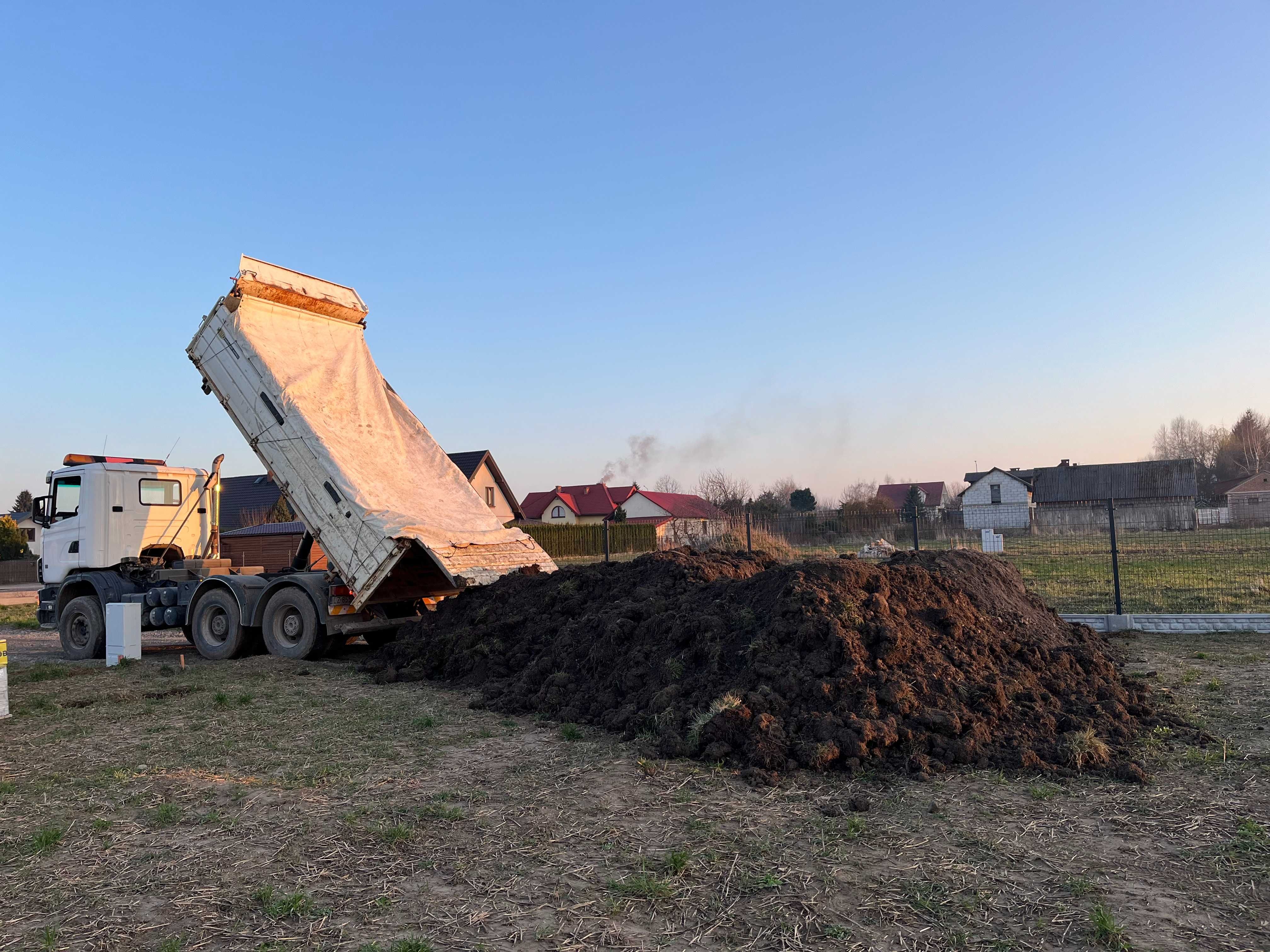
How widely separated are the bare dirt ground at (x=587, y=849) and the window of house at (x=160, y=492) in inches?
282

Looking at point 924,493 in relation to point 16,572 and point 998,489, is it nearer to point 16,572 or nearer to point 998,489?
point 998,489

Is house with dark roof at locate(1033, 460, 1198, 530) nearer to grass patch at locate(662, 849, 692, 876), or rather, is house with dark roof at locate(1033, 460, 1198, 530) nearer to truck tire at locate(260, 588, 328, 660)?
truck tire at locate(260, 588, 328, 660)

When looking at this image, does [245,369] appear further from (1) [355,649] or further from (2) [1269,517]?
(2) [1269,517]

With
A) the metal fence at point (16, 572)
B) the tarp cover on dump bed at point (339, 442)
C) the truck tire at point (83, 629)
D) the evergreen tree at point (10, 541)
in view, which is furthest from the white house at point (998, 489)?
the evergreen tree at point (10, 541)

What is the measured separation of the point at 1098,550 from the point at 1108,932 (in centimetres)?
1465

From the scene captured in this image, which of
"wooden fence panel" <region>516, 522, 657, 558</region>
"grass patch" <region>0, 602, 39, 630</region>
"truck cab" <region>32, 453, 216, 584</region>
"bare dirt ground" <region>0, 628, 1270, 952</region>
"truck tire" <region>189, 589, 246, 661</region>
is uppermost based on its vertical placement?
"truck cab" <region>32, 453, 216, 584</region>

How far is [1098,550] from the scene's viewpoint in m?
16.3

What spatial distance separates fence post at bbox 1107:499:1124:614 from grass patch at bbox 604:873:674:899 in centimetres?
1158

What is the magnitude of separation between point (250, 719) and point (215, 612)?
17.7 ft

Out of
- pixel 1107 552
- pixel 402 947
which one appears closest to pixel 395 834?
pixel 402 947

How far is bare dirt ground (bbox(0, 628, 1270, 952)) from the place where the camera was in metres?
3.73

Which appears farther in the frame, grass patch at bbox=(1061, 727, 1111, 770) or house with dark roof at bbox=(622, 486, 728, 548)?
house with dark roof at bbox=(622, 486, 728, 548)

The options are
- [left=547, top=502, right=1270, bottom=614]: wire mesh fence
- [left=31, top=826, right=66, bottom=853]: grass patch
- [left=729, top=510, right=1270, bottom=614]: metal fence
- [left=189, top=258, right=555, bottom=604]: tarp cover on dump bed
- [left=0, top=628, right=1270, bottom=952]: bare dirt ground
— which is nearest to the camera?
[left=0, top=628, right=1270, bottom=952]: bare dirt ground

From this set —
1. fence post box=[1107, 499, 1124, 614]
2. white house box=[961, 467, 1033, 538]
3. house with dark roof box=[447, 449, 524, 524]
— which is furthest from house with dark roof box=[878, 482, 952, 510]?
fence post box=[1107, 499, 1124, 614]
